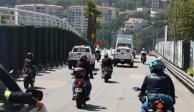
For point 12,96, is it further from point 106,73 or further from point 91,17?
point 91,17

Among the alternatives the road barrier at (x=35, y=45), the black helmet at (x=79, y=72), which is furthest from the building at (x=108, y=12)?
the black helmet at (x=79, y=72)

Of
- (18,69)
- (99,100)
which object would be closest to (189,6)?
(18,69)

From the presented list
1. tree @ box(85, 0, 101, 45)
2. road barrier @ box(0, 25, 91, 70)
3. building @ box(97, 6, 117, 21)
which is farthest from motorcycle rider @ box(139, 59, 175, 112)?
building @ box(97, 6, 117, 21)

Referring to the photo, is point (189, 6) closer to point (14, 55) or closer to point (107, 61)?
point (107, 61)

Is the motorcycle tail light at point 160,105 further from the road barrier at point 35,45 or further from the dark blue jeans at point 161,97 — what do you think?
the road barrier at point 35,45

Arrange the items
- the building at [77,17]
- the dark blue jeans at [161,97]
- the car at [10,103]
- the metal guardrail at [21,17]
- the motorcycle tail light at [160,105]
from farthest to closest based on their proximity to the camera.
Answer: the building at [77,17] → the metal guardrail at [21,17] → the dark blue jeans at [161,97] → the motorcycle tail light at [160,105] → the car at [10,103]

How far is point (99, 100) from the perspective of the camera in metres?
20.0

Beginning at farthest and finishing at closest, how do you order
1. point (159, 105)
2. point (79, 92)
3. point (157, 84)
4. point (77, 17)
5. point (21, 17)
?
point (77, 17)
point (21, 17)
point (79, 92)
point (157, 84)
point (159, 105)

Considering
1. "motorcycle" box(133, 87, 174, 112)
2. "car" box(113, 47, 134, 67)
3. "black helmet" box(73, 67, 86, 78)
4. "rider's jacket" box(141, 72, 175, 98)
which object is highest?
"rider's jacket" box(141, 72, 175, 98)

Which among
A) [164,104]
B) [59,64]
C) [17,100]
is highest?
[17,100]

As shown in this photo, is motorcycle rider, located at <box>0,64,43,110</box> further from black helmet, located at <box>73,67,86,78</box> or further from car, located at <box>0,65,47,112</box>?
black helmet, located at <box>73,67,86,78</box>

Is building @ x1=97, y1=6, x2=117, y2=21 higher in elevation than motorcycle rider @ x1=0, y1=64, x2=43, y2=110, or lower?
lower

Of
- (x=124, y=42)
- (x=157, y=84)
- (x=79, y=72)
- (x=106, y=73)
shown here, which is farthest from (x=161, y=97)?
(x=124, y=42)

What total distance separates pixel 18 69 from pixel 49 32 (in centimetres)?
1153
